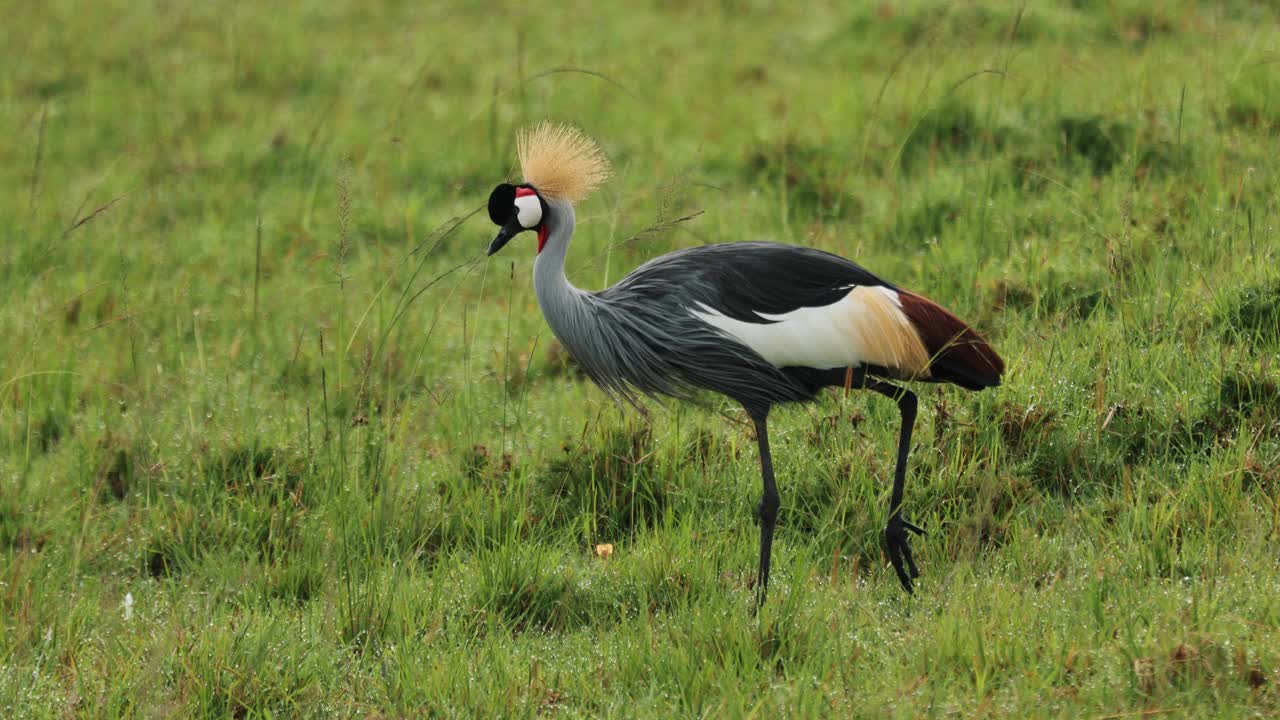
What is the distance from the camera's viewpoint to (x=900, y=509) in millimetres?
3826

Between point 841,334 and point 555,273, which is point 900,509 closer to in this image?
point 841,334

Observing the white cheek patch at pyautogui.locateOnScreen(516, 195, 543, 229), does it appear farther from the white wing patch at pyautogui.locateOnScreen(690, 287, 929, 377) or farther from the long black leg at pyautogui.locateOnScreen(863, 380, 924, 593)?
the long black leg at pyautogui.locateOnScreen(863, 380, 924, 593)

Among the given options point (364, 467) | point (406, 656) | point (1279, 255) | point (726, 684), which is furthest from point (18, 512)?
point (1279, 255)

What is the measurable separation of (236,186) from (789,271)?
4196mm

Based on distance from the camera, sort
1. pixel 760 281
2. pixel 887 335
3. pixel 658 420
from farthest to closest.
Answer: pixel 658 420
pixel 760 281
pixel 887 335

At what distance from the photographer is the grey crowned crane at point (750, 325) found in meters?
3.74

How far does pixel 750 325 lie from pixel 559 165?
707 millimetres

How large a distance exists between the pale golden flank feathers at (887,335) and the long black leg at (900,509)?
0.56 feet

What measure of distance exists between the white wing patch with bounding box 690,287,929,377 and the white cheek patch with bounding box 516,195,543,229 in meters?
0.56

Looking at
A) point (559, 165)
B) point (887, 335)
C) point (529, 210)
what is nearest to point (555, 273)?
point (529, 210)

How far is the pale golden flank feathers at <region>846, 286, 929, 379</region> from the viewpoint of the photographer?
371cm

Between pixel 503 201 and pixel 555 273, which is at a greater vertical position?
pixel 503 201

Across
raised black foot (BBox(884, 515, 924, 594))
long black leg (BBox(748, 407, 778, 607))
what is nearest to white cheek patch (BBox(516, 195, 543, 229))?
long black leg (BBox(748, 407, 778, 607))

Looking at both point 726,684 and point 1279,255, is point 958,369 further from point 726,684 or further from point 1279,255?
point 1279,255
